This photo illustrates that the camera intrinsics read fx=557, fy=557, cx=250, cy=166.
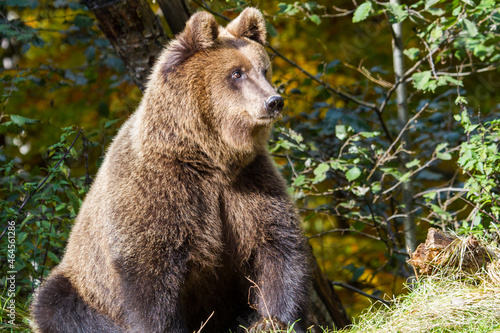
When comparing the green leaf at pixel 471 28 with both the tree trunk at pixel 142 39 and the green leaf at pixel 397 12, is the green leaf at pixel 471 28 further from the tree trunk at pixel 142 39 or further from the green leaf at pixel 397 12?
the tree trunk at pixel 142 39

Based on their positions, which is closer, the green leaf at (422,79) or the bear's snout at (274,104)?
the bear's snout at (274,104)

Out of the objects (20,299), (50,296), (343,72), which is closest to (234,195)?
(50,296)

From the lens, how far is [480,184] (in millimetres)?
4691

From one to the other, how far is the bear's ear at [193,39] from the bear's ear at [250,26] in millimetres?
305

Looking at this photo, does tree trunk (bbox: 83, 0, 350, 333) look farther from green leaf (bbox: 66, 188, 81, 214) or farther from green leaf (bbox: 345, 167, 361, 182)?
green leaf (bbox: 66, 188, 81, 214)

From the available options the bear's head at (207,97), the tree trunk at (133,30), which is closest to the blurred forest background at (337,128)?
the tree trunk at (133,30)

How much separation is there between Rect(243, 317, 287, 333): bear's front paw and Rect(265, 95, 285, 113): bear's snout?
1.48m

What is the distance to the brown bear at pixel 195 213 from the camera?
384 cm

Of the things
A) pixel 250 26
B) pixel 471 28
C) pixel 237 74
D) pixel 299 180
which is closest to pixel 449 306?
pixel 237 74

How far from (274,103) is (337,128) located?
Answer: 1.89 m

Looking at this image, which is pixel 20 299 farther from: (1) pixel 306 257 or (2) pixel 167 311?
(1) pixel 306 257

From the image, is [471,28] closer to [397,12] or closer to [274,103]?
[397,12]

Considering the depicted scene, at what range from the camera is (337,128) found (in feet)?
18.3

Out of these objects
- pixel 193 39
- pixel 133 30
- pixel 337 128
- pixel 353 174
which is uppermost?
pixel 133 30
